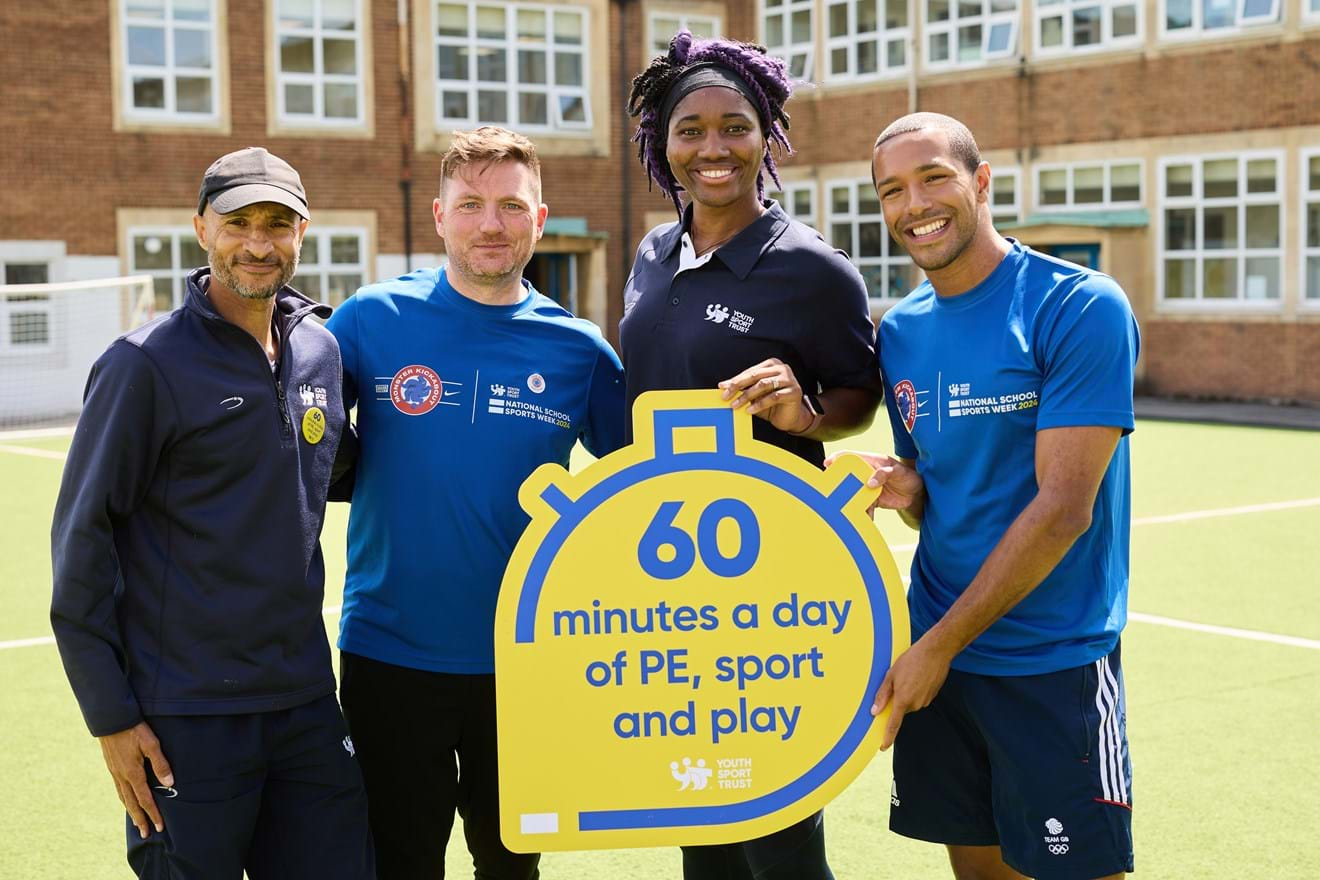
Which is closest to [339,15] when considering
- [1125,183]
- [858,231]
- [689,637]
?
[858,231]

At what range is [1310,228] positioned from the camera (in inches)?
873

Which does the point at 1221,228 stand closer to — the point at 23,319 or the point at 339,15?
the point at 339,15

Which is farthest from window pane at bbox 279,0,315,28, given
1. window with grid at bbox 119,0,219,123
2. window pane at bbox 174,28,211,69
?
window pane at bbox 174,28,211,69

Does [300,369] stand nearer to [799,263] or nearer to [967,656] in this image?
[799,263]

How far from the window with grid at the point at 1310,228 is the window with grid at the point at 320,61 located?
14.8 metres

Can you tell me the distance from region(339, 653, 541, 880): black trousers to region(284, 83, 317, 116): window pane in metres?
23.5

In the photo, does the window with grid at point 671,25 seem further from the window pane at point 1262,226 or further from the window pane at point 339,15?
the window pane at point 1262,226

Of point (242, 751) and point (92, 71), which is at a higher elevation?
point (92, 71)

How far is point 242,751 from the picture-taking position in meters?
3.15

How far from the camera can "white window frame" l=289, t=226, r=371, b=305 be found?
25.8 m

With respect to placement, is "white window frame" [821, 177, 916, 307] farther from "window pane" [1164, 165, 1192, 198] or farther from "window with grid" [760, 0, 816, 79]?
"window pane" [1164, 165, 1192, 198]

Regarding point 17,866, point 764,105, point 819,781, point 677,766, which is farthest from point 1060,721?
point 17,866

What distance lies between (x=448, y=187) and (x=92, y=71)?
877 inches

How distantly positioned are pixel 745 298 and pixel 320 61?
23989 mm
